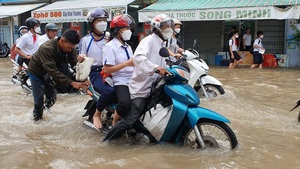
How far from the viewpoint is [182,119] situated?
12.9 feet

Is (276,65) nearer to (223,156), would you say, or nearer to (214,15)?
(214,15)

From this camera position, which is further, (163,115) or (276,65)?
(276,65)

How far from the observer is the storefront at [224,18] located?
12656 millimetres

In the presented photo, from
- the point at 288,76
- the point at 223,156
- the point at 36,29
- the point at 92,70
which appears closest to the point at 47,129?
the point at 92,70

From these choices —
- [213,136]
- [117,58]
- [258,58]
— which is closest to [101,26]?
[117,58]

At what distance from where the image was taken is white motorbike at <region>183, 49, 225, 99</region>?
255 inches

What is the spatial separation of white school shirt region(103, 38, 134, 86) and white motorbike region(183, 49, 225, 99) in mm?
2098

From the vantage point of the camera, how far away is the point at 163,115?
4.04 metres

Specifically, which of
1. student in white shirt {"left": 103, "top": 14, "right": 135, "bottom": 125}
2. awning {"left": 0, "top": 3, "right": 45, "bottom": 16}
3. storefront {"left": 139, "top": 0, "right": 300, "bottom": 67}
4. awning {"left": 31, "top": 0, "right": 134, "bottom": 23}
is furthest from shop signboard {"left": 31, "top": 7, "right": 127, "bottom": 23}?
student in white shirt {"left": 103, "top": 14, "right": 135, "bottom": 125}

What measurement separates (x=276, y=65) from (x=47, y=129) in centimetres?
1131

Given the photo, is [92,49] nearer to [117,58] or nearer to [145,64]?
[117,58]

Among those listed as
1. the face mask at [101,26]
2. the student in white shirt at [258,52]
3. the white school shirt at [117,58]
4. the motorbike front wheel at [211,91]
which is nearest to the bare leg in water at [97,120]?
the white school shirt at [117,58]

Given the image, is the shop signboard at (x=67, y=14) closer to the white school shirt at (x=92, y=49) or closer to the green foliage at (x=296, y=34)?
the green foliage at (x=296, y=34)

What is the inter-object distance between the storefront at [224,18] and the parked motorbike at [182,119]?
9.53 metres
